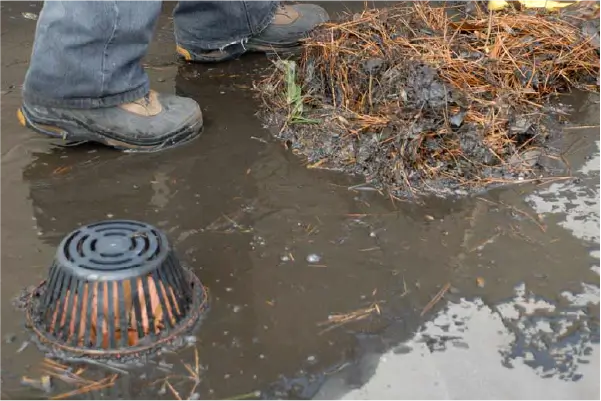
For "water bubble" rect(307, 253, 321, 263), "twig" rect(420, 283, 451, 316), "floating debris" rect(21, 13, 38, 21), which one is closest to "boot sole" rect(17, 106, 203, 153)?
"water bubble" rect(307, 253, 321, 263)

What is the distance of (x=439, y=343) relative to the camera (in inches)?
72.4

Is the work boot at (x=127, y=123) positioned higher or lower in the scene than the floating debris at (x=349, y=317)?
higher

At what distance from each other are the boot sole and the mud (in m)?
0.05

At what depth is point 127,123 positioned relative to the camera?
2680 mm

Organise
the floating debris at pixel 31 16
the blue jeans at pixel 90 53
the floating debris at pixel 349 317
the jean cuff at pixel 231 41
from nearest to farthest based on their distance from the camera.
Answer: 1. the floating debris at pixel 349 317
2. the blue jeans at pixel 90 53
3. the jean cuff at pixel 231 41
4. the floating debris at pixel 31 16

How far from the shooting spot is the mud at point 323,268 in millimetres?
1725

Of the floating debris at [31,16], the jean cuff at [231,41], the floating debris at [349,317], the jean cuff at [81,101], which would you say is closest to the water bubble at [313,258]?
the floating debris at [349,317]

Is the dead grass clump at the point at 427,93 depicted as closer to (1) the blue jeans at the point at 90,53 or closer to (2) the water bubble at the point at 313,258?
(2) the water bubble at the point at 313,258

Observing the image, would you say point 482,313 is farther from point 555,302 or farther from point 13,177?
point 13,177

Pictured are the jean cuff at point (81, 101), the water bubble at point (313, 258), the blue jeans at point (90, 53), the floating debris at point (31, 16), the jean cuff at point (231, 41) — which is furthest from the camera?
the floating debris at point (31, 16)

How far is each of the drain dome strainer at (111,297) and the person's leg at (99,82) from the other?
2.97 feet

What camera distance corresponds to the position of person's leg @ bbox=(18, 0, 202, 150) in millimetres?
2426

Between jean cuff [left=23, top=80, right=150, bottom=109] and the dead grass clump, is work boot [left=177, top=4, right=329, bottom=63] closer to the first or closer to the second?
the dead grass clump

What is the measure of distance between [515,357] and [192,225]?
3.77 ft
